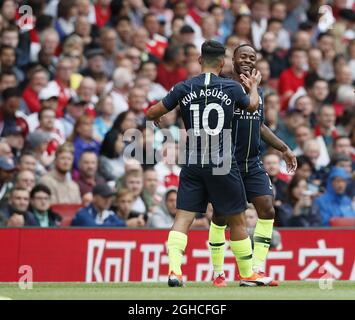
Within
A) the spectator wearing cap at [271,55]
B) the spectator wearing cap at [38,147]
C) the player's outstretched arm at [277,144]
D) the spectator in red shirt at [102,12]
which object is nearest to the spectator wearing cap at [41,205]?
the spectator wearing cap at [38,147]

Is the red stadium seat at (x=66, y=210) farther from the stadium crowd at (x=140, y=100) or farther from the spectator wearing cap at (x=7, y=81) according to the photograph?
the spectator wearing cap at (x=7, y=81)

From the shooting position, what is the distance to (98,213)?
16797 millimetres

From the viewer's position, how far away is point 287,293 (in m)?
11.9

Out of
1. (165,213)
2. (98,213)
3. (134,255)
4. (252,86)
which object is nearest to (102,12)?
(165,213)

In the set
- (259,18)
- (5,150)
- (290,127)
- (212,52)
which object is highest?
(259,18)

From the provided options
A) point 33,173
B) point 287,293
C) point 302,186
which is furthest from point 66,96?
point 287,293

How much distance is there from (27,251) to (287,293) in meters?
4.78

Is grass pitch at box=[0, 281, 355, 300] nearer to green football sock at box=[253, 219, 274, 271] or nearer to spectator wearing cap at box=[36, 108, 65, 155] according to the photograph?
green football sock at box=[253, 219, 274, 271]

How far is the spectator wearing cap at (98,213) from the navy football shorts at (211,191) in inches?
164

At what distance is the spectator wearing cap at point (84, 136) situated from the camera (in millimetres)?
18453

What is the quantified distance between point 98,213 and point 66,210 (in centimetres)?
58

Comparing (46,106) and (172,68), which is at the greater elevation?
(172,68)

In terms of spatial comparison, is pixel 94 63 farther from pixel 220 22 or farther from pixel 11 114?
pixel 220 22
